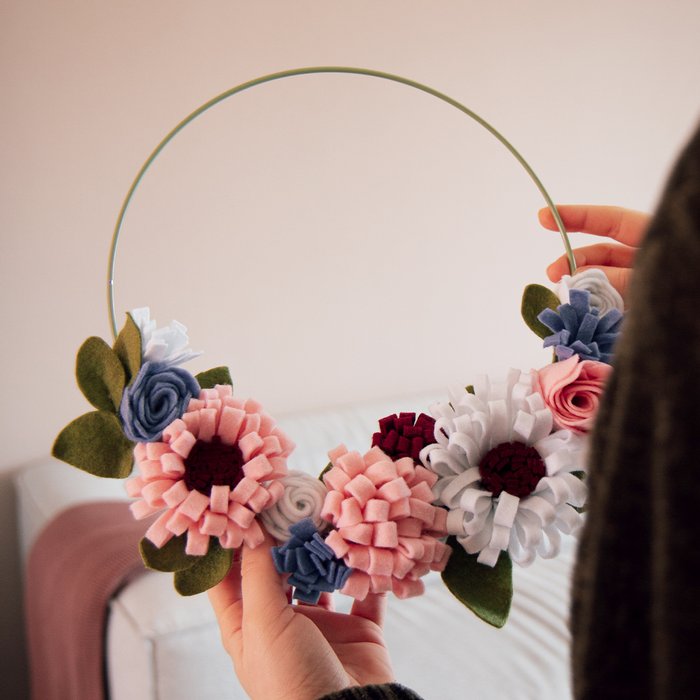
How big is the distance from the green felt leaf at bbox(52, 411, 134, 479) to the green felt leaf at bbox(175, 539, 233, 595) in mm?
100

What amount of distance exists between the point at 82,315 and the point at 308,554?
963 mm

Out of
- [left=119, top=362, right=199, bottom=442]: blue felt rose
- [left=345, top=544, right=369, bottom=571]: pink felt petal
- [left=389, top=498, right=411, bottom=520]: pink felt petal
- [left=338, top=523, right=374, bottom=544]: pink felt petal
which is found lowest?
[left=345, top=544, right=369, bottom=571]: pink felt petal

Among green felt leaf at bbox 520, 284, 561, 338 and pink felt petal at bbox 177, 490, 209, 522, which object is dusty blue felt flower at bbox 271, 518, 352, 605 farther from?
green felt leaf at bbox 520, 284, 561, 338

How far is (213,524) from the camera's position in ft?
1.99

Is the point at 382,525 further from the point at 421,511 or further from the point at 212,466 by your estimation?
the point at 212,466

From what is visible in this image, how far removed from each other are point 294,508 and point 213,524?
0.22 feet

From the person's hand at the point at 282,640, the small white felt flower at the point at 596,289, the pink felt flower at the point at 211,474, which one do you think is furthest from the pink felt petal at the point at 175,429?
the small white felt flower at the point at 596,289

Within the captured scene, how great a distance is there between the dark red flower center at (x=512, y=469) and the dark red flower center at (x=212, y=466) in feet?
0.67

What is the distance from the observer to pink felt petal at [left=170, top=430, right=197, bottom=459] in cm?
62

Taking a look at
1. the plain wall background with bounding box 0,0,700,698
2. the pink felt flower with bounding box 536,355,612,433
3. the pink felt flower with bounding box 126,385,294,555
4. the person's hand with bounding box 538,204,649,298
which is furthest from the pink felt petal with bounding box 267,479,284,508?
the plain wall background with bounding box 0,0,700,698

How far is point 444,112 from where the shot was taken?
1.72 meters

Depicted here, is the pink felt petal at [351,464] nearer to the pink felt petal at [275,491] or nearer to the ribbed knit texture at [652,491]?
the pink felt petal at [275,491]

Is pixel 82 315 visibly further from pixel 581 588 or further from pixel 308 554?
pixel 581 588

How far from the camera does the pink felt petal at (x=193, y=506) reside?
0.61 meters
